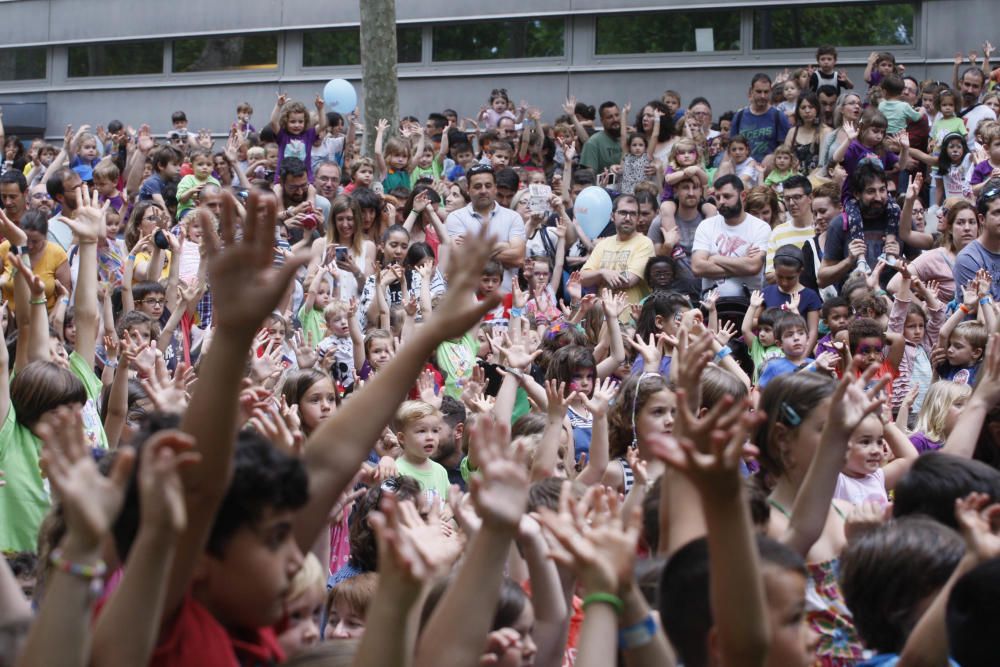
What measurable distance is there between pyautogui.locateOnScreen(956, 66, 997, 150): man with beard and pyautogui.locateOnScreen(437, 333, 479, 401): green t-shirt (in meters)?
5.89

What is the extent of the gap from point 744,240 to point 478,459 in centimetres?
698

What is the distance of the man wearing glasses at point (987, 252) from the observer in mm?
7336

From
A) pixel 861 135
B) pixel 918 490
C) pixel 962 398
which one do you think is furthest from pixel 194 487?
pixel 861 135

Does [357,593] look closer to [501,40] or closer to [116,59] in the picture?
[501,40]

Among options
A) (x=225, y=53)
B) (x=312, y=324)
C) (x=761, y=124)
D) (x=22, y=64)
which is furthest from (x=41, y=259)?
(x=22, y=64)

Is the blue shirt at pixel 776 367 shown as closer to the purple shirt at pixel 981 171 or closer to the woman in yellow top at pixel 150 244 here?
the purple shirt at pixel 981 171

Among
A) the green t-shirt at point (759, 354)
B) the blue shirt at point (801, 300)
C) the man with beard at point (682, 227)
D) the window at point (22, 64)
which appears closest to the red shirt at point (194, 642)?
the green t-shirt at point (759, 354)

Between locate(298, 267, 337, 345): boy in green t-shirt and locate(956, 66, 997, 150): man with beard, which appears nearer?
locate(298, 267, 337, 345): boy in green t-shirt

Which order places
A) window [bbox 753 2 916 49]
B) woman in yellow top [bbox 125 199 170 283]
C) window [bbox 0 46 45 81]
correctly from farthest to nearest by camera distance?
1. window [bbox 0 46 45 81]
2. window [bbox 753 2 916 49]
3. woman in yellow top [bbox 125 199 170 283]

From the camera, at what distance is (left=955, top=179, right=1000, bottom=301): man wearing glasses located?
7.34m

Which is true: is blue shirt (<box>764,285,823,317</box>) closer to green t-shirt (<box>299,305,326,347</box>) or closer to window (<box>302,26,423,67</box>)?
green t-shirt (<box>299,305,326,347</box>)

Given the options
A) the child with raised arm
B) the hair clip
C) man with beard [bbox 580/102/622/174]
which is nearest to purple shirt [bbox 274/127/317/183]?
the child with raised arm

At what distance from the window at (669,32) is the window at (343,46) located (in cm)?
308

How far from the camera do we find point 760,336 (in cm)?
777
